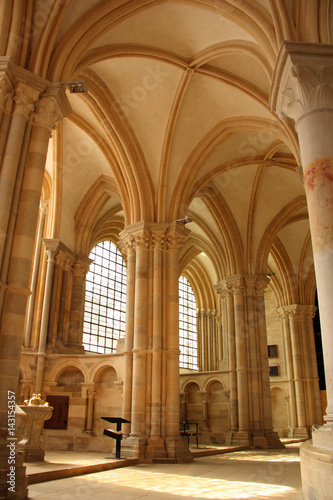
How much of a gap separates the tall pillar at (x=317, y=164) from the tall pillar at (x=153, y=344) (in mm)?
6244

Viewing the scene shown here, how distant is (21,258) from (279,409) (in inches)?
844

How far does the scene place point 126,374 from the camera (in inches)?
497

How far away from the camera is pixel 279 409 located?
24.7 meters

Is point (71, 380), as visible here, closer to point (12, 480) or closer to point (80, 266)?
point (80, 266)

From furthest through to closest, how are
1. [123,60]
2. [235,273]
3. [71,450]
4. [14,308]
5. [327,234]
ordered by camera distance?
[235,273] < [71,450] < [123,60] < [14,308] < [327,234]

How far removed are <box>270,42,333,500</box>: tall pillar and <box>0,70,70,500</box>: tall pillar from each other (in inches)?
149

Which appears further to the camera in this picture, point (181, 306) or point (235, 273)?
point (181, 306)

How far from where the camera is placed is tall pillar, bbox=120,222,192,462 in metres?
11.7

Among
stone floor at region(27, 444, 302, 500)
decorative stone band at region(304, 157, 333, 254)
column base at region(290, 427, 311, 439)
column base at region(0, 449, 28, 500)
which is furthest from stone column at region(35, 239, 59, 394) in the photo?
column base at region(290, 427, 311, 439)

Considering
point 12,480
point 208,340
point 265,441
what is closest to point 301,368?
point 208,340

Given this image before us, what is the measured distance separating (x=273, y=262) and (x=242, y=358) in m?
9.59

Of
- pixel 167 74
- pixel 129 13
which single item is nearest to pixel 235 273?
pixel 167 74

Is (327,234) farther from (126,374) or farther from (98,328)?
(98,328)

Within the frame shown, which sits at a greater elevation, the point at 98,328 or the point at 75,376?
the point at 98,328
